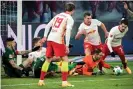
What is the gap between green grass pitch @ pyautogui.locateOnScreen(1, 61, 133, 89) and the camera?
35.0ft

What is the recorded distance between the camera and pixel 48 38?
11031mm

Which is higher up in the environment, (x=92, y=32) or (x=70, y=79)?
(x=92, y=32)

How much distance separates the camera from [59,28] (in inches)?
428

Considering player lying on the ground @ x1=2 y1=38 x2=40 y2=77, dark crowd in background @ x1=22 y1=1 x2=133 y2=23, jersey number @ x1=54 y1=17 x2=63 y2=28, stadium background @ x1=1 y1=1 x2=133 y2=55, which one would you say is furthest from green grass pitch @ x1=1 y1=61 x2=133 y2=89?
dark crowd in background @ x1=22 y1=1 x2=133 y2=23

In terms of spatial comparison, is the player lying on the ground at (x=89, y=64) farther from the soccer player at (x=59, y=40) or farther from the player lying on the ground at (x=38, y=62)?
the soccer player at (x=59, y=40)

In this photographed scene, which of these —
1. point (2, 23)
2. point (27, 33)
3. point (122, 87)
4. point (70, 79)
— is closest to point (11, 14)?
point (2, 23)

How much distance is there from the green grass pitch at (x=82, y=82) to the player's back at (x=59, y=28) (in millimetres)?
922

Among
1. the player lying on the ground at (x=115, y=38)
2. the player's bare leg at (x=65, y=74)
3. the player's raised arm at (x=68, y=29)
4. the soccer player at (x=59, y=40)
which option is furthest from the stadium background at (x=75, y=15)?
the player's raised arm at (x=68, y=29)

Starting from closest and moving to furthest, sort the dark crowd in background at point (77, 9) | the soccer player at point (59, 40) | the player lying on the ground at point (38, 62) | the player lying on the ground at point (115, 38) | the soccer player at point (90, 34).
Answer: the soccer player at point (59, 40) → the player lying on the ground at point (38, 62) → the player lying on the ground at point (115, 38) → the soccer player at point (90, 34) → the dark crowd in background at point (77, 9)

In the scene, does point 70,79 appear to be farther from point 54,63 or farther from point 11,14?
point 11,14

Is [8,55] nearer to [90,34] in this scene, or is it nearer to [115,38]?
[90,34]

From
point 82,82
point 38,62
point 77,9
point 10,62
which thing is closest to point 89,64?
point 38,62

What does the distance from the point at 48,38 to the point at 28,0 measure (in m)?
8.45

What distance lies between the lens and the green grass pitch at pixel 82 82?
1066cm
